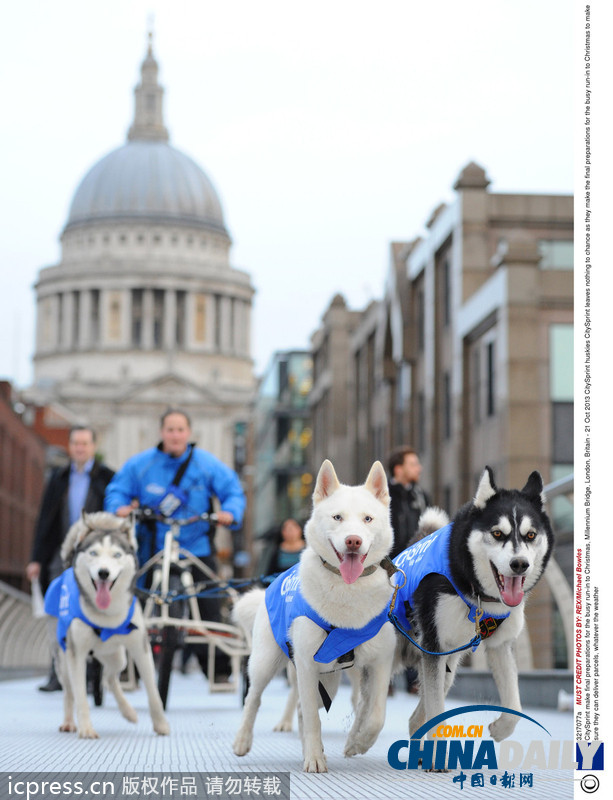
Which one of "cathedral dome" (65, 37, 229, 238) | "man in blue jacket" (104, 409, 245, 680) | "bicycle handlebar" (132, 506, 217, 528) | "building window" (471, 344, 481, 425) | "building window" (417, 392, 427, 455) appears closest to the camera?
"man in blue jacket" (104, 409, 245, 680)

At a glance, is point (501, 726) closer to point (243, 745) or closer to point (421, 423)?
point (243, 745)

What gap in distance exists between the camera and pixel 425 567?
5797 millimetres

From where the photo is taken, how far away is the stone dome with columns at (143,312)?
13662 centimetres

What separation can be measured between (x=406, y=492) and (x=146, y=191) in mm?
143765

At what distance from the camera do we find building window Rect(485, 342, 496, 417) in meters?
33.3

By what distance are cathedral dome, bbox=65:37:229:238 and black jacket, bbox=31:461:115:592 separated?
13882cm

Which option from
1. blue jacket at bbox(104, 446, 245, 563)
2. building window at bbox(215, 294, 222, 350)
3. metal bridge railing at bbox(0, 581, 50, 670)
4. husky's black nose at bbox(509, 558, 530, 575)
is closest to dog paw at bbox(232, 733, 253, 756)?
husky's black nose at bbox(509, 558, 530, 575)

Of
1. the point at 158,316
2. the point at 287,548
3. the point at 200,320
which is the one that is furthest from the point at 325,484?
the point at 158,316

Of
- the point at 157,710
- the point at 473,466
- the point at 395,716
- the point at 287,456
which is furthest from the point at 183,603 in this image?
the point at 287,456

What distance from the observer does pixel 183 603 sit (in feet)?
34.6

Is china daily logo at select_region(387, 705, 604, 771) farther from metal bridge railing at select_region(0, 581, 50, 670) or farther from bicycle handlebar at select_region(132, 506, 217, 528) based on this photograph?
metal bridge railing at select_region(0, 581, 50, 670)

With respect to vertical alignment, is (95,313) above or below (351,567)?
above

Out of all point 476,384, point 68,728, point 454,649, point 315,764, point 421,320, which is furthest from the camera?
point 421,320

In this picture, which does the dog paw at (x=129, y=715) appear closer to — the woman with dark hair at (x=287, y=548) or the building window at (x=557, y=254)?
the woman with dark hair at (x=287, y=548)
